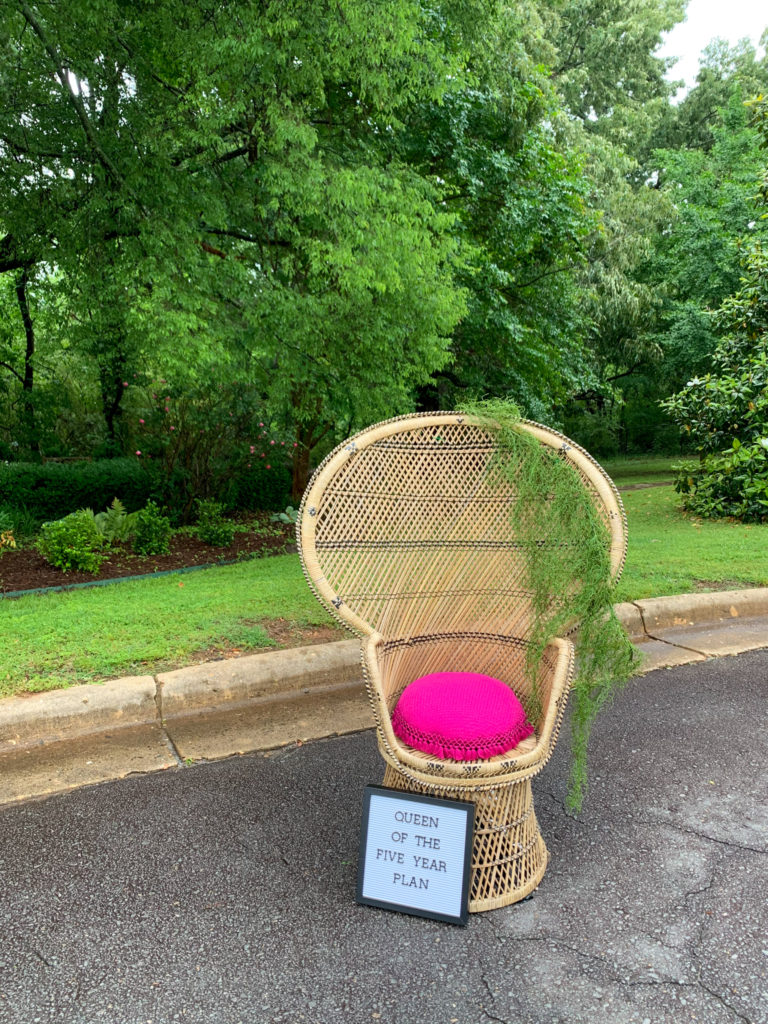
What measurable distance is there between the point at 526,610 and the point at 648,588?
2883 millimetres

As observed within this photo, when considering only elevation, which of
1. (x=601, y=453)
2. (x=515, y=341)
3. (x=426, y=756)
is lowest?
(x=601, y=453)

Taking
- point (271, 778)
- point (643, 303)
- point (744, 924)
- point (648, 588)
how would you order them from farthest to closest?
1. point (643, 303)
2. point (648, 588)
3. point (271, 778)
4. point (744, 924)

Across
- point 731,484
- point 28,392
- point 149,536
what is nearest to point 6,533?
point 149,536

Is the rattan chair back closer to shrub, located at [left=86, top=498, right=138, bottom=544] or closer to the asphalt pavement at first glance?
the asphalt pavement

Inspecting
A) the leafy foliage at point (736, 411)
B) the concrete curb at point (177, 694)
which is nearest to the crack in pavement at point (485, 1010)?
the concrete curb at point (177, 694)

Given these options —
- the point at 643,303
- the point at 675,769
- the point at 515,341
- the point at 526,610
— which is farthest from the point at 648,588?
the point at 643,303

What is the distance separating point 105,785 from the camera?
2.80m

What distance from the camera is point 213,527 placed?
8.23 meters

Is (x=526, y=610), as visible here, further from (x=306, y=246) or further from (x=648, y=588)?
(x=306, y=246)

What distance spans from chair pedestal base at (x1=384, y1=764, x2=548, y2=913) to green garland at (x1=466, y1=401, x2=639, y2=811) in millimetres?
266

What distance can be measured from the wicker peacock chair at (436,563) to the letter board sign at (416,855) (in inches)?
3.8

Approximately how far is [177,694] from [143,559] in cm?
442

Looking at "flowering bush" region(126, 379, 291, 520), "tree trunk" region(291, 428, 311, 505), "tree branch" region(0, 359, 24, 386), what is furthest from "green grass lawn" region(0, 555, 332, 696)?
"tree branch" region(0, 359, 24, 386)

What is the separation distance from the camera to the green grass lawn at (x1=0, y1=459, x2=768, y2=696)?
372 centimetres
